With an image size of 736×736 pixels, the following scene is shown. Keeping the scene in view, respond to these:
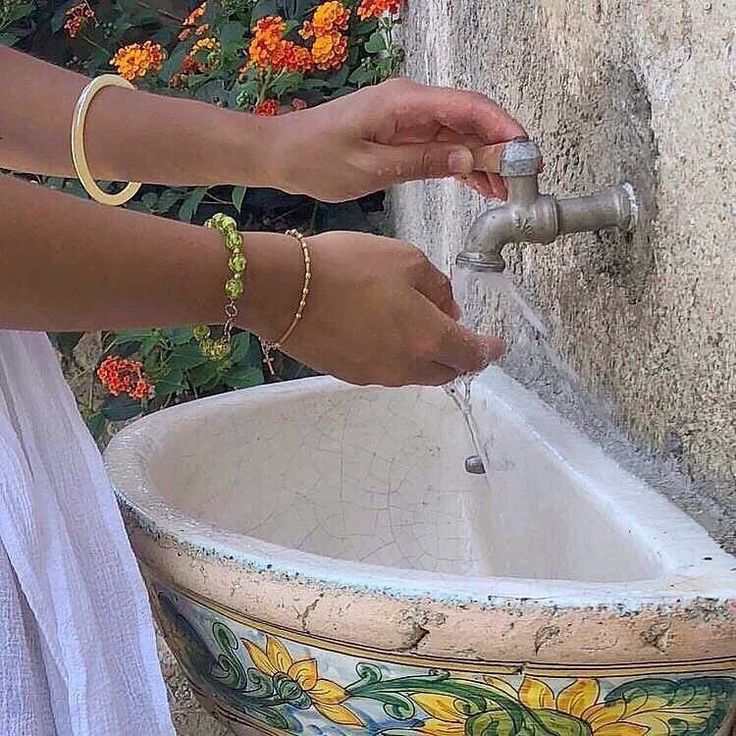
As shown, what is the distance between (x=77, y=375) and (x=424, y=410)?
4.83 feet

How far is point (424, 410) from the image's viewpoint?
42.1 inches

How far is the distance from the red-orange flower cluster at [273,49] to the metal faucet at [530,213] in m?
1.24

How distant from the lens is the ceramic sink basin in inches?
21.5

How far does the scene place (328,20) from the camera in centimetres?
206

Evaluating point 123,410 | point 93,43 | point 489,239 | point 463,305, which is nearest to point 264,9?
point 93,43

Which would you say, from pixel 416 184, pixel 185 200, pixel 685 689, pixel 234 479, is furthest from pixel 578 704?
pixel 185 200

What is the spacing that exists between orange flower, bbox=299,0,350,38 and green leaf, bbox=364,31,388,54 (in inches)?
3.3

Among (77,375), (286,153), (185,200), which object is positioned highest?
(286,153)

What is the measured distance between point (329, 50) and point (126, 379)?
67cm

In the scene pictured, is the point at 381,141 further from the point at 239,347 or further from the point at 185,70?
the point at 185,70

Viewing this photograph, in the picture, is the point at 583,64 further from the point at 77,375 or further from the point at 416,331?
the point at 77,375

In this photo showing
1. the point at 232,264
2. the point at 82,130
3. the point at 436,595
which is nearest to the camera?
the point at 436,595

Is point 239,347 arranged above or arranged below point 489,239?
below

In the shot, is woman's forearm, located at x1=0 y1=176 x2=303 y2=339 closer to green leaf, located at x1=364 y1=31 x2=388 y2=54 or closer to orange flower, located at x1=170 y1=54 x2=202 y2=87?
green leaf, located at x1=364 y1=31 x2=388 y2=54
